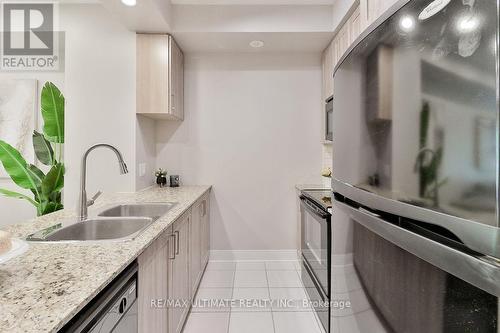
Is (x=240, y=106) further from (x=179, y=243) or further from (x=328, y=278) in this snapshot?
(x=328, y=278)

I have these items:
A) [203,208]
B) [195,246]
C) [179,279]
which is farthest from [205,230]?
[179,279]

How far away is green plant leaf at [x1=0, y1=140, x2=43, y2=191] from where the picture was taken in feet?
7.76

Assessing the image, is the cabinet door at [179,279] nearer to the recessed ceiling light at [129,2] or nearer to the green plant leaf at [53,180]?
the green plant leaf at [53,180]

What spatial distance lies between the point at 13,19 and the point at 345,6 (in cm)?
332

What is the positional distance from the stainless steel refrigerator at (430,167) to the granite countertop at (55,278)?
78cm

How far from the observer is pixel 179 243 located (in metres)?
1.74

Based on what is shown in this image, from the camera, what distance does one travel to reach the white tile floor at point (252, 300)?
1974 millimetres

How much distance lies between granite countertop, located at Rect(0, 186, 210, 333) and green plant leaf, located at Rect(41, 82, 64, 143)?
5.16 ft

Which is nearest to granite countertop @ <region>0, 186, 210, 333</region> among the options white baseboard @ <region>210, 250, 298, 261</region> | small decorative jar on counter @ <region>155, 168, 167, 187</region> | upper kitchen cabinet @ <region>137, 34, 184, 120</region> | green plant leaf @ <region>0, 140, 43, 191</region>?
green plant leaf @ <region>0, 140, 43, 191</region>

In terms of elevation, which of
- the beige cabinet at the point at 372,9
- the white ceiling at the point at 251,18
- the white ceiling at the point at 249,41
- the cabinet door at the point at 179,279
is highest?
the white ceiling at the point at 251,18

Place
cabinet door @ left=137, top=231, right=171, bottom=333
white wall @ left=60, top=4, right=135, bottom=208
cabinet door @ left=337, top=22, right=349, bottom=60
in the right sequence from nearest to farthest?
cabinet door @ left=137, top=231, right=171, bottom=333, cabinet door @ left=337, top=22, right=349, bottom=60, white wall @ left=60, top=4, right=135, bottom=208

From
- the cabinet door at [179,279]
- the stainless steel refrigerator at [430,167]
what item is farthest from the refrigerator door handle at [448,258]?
the cabinet door at [179,279]

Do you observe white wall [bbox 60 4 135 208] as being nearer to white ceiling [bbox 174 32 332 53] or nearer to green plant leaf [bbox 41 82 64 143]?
green plant leaf [bbox 41 82 64 143]

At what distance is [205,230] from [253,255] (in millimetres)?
705
